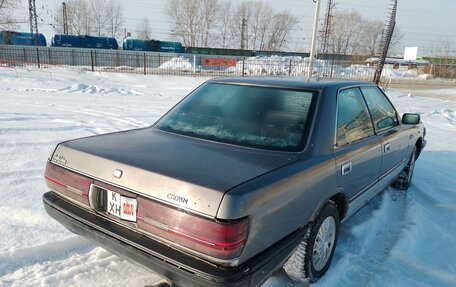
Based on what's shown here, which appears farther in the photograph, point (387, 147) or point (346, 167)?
→ point (387, 147)

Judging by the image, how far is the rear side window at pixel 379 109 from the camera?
11.9ft

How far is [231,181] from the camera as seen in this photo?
1940 mm

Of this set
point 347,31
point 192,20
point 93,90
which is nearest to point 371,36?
point 347,31

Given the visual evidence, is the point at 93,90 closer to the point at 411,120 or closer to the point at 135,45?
the point at 411,120

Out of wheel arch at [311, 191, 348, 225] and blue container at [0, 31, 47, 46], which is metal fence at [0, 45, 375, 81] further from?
wheel arch at [311, 191, 348, 225]

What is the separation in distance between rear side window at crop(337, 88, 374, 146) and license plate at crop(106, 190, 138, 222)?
167cm

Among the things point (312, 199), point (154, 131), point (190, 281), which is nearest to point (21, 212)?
point (154, 131)

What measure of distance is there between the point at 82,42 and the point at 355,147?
45.4 metres

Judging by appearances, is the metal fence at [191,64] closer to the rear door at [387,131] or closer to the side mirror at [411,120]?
the side mirror at [411,120]

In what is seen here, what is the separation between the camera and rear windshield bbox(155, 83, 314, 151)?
2629mm

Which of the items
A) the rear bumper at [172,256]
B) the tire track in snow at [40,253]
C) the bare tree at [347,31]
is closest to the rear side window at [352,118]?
the rear bumper at [172,256]

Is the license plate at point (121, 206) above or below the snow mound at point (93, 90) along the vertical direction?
above

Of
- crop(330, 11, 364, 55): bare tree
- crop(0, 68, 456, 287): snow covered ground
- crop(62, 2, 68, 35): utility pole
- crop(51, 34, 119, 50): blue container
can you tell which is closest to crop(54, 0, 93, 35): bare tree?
crop(62, 2, 68, 35): utility pole

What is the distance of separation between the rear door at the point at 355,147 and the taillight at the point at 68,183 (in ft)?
6.17
